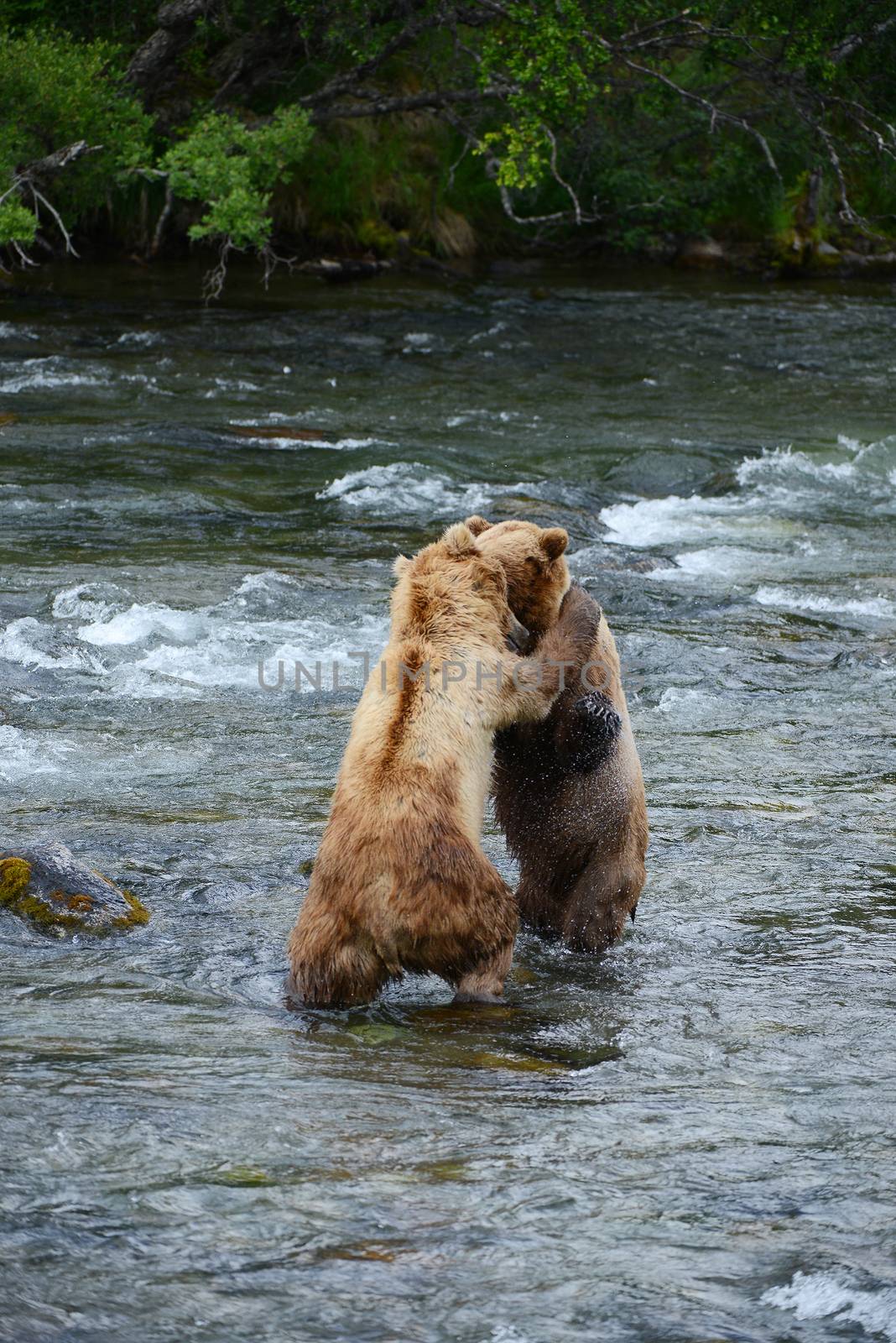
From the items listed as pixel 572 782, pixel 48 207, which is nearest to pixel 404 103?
pixel 48 207

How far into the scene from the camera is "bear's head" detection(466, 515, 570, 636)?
4.81m

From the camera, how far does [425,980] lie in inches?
179

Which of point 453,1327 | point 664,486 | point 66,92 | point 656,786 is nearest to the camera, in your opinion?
point 453,1327

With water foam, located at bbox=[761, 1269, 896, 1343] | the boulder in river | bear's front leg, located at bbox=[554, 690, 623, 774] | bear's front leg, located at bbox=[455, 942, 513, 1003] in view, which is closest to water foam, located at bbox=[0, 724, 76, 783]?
bear's front leg, located at bbox=[554, 690, 623, 774]

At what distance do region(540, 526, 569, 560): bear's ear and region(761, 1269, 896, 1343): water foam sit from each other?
8.14ft

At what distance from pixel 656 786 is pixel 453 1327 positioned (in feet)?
14.4

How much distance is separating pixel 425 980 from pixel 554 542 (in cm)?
142

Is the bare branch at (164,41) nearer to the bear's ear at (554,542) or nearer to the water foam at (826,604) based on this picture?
the water foam at (826,604)

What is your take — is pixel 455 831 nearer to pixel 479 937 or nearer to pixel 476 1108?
pixel 479 937

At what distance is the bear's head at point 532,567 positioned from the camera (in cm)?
481

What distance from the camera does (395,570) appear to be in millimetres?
4812

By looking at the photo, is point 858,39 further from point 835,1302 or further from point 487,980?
point 835,1302

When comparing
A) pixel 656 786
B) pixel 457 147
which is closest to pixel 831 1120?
pixel 656 786

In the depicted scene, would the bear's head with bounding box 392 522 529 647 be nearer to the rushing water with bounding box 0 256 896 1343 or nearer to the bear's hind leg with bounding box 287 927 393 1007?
the bear's hind leg with bounding box 287 927 393 1007
